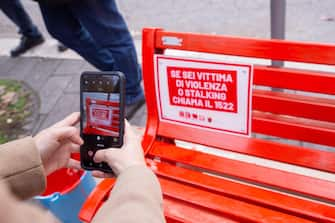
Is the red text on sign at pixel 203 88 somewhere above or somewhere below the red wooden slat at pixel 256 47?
below

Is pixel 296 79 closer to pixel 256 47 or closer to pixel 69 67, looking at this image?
pixel 256 47

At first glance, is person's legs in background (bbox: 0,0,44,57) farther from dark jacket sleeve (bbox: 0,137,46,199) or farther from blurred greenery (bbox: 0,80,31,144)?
dark jacket sleeve (bbox: 0,137,46,199)

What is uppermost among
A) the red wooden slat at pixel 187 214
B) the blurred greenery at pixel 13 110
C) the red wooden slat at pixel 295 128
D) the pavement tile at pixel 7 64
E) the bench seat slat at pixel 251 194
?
the red wooden slat at pixel 295 128

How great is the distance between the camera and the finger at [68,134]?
1399 mm

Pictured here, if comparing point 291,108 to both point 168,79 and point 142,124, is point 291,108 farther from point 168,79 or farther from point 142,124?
point 142,124

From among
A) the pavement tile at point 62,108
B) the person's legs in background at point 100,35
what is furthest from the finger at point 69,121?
the pavement tile at point 62,108

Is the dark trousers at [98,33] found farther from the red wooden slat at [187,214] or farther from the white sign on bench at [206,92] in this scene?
the red wooden slat at [187,214]

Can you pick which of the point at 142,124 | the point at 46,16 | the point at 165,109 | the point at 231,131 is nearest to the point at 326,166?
the point at 231,131

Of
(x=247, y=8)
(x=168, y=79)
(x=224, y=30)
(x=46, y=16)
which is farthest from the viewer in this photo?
(x=247, y=8)

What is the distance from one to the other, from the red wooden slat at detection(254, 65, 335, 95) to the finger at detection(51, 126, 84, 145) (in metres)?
0.66

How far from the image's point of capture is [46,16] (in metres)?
2.61

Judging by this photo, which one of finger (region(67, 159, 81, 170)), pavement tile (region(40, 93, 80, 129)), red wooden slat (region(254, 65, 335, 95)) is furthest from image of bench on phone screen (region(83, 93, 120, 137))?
pavement tile (region(40, 93, 80, 129))

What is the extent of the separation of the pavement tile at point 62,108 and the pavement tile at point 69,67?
372 mm

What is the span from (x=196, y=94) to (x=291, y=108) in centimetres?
35
